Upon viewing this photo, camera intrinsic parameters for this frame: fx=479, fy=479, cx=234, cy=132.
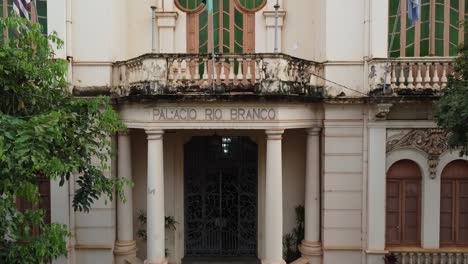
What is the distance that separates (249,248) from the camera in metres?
13.3

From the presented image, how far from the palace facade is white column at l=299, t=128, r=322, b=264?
0.11ft

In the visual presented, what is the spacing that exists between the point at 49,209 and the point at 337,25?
27.2 ft

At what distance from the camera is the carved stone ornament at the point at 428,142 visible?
37.3 ft

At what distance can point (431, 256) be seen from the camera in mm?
11484

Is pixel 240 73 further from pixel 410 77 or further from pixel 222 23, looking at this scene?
pixel 410 77

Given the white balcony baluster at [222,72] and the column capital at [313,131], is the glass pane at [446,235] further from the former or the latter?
the white balcony baluster at [222,72]

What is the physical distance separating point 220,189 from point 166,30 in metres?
4.49

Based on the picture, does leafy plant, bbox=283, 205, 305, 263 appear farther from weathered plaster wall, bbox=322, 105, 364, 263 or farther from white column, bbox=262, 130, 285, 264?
white column, bbox=262, 130, 285, 264

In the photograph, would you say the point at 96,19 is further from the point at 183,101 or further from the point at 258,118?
the point at 258,118

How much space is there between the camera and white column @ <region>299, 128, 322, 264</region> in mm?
11828

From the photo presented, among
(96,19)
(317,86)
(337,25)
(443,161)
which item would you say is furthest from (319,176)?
(96,19)

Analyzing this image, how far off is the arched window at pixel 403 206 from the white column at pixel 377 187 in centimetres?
36

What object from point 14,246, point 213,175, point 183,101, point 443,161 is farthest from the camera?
point 213,175

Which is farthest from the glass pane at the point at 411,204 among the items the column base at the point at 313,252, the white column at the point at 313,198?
the column base at the point at 313,252
